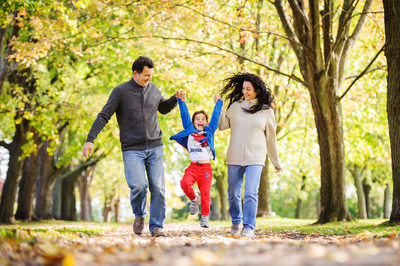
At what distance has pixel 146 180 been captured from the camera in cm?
680

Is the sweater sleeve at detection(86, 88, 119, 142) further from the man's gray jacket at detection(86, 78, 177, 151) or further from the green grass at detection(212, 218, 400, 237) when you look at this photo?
the green grass at detection(212, 218, 400, 237)

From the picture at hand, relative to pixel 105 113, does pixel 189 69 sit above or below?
above

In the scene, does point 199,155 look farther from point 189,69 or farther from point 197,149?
point 189,69

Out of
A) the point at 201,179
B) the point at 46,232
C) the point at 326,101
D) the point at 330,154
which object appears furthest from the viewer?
the point at 326,101

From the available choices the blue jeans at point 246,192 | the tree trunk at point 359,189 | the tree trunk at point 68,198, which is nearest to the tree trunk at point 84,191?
the tree trunk at point 68,198

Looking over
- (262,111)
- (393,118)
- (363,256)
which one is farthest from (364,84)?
(363,256)

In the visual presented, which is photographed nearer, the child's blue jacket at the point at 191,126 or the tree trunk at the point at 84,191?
the child's blue jacket at the point at 191,126

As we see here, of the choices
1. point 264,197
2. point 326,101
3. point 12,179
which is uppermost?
point 326,101

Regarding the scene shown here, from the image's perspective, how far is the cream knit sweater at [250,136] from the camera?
677 centimetres

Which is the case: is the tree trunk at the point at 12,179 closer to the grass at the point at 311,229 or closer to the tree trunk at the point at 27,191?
the tree trunk at the point at 27,191

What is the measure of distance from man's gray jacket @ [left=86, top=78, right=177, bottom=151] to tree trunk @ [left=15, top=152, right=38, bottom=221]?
12270 millimetres

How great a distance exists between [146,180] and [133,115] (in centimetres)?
100

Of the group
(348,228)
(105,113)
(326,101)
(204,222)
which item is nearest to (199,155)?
(204,222)

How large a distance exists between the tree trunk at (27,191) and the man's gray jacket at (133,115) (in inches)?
483
